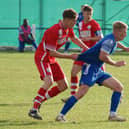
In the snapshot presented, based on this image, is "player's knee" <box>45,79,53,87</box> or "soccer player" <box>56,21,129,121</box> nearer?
"soccer player" <box>56,21,129,121</box>

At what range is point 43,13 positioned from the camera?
34.6m

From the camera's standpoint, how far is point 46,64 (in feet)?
34.1

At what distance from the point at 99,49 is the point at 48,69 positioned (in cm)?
120

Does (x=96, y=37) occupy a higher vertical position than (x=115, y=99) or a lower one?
higher

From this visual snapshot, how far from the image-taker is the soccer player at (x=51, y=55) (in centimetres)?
982

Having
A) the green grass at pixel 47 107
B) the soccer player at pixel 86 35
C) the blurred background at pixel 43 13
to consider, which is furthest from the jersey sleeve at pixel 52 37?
the blurred background at pixel 43 13

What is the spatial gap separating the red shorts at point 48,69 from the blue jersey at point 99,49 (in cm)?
94

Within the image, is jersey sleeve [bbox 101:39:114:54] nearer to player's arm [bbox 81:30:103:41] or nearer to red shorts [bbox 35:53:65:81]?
red shorts [bbox 35:53:65:81]

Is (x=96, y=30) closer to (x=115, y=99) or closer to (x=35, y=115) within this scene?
(x=115, y=99)

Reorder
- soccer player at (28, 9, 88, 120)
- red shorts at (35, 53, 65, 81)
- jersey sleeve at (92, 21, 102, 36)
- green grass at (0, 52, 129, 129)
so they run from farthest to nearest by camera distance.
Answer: jersey sleeve at (92, 21, 102, 36) < red shorts at (35, 53, 65, 81) < soccer player at (28, 9, 88, 120) < green grass at (0, 52, 129, 129)

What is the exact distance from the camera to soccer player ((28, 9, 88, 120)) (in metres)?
9.82

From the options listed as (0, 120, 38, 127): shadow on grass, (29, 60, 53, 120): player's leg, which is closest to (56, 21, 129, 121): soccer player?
(0, 120, 38, 127): shadow on grass

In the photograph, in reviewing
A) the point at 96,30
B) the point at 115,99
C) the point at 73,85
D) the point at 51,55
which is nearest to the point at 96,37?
the point at 96,30

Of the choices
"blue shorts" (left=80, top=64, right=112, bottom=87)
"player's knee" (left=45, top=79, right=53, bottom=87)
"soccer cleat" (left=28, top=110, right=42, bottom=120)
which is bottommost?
"soccer cleat" (left=28, top=110, right=42, bottom=120)
